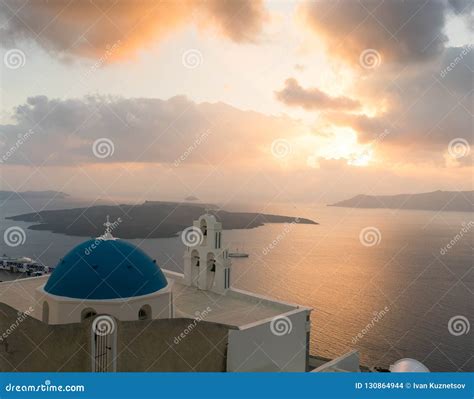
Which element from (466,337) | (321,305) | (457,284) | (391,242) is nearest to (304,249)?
(391,242)

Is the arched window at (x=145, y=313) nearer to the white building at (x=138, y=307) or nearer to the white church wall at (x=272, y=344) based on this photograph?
the white building at (x=138, y=307)

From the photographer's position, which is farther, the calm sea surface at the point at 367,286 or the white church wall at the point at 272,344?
the calm sea surface at the point at 367,286

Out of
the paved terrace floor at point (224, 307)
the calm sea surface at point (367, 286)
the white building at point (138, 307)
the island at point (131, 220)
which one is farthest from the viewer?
the island at point (131, 220)

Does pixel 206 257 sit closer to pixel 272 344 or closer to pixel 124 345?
pixel 272 344

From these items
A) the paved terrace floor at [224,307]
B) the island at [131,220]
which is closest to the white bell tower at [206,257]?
the paved terrace floor at [224,307]

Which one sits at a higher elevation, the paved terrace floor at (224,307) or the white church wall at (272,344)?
the paved terrace floor at (224,307)

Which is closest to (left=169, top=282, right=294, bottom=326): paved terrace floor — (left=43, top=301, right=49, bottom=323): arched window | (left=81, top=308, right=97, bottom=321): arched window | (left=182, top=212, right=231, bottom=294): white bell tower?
(left=182, top=212, right=231, bottom=294): white bell tower
